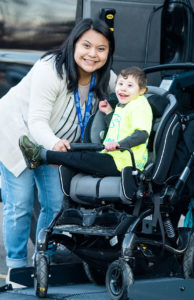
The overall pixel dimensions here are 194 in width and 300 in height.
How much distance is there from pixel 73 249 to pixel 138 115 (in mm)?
897

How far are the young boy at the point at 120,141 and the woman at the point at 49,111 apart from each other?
0.12 m

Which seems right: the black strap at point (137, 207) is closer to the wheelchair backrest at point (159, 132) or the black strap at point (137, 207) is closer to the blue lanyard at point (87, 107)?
the wheelchair backrest at point (159, 132)

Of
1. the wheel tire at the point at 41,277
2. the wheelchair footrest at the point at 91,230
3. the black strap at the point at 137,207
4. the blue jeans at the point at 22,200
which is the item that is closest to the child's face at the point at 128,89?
the black strap at the point at 137,207

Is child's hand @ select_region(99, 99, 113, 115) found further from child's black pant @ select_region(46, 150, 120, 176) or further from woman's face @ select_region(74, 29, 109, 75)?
child's black pant @ select_region(46, 150, 120, 176)

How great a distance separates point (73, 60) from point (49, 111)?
0.35m

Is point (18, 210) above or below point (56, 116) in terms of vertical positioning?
below

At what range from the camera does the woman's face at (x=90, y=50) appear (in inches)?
206

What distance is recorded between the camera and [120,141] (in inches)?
191

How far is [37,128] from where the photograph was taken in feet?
17.2

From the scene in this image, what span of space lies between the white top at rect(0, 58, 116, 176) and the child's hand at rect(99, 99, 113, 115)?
25 cm

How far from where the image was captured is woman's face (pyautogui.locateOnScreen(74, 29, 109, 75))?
5230 millimetres

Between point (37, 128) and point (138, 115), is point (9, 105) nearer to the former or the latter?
point (37, 128)

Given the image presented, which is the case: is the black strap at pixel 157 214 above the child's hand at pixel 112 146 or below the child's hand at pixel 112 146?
below

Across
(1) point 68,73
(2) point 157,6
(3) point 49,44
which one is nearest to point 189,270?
(1) point 68,73
